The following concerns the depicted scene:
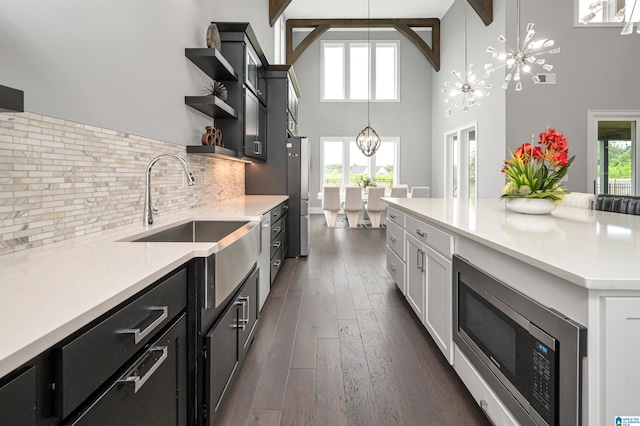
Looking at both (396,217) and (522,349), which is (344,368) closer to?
(522,349)

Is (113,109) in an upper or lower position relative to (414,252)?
upper

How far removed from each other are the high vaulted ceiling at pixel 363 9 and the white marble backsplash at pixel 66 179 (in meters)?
7.63

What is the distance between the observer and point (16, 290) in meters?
0.78

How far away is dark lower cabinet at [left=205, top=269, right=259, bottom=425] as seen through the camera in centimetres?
134

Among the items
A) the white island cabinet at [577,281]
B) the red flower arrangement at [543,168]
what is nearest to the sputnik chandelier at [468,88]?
the red flower arrangement at [543,168]

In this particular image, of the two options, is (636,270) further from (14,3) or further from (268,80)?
(268,80)

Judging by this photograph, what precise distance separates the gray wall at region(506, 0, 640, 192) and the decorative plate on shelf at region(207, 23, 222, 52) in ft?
15.8

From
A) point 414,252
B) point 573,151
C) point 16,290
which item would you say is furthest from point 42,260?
point 573,151

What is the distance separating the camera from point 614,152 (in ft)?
19.6

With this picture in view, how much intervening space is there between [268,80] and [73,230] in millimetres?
3803

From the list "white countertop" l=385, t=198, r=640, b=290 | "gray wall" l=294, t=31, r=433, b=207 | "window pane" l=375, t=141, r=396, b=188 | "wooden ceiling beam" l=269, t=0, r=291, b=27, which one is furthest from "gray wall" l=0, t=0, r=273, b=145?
"window pane" l=375, t=141, r=396, b=188

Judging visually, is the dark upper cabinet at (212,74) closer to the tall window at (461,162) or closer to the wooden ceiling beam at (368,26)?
the tall window at (461,162)

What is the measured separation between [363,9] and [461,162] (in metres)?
4.32

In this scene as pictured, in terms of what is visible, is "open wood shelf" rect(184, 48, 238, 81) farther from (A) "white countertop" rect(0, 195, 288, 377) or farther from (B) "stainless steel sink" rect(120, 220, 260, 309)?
(A) "white countertop" rect(0, 195, 288, 377)
